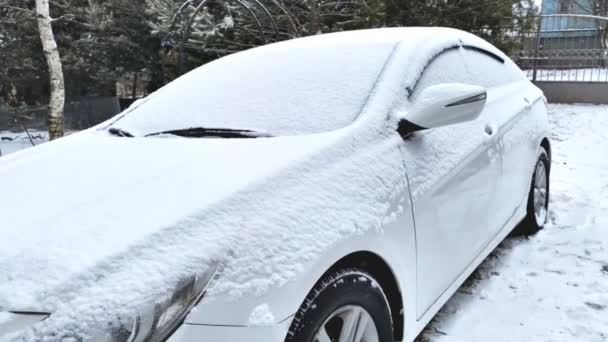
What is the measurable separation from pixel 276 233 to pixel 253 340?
0.96 feet

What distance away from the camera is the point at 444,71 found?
241cm

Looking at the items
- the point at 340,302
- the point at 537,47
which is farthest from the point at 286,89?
the point at 537,47

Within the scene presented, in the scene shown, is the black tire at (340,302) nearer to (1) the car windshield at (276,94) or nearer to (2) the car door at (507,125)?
(1) the car windshield at (276,94)

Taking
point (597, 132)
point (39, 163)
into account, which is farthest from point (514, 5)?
point (39, 163)

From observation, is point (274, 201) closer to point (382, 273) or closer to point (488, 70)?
point (382, 273)

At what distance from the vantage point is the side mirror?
192cm

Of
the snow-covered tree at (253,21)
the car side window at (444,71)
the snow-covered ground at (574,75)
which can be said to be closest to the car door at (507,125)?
the car side window at (444,71)

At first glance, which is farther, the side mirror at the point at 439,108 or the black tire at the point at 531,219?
the black tire at the point at 531,219

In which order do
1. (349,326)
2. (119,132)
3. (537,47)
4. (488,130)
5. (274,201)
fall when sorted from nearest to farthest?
(274,201), (349,326), (119,132), (488,130), (537,47)

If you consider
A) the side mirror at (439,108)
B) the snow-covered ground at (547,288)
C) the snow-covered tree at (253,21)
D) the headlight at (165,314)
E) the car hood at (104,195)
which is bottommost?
the snow-covered ground at (547,288)

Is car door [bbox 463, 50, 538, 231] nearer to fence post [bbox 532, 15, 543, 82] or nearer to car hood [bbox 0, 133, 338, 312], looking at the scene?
car hood [bbox 0, 133, 338, 312]

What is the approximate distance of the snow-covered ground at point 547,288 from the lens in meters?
2.27

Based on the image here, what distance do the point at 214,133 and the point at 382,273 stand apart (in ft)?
2.99

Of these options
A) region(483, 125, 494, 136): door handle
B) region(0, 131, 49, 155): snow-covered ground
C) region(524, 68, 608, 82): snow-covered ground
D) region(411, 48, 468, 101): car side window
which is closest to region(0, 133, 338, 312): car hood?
region(411, 48, 468, 101): car side window
